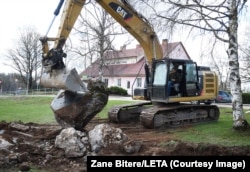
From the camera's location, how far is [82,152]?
7.99 meters

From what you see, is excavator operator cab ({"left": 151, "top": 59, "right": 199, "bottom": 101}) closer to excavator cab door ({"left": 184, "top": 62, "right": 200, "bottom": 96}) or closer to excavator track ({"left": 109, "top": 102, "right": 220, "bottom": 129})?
excavator cab door ({"left": 184, "top": 62, "right": 200, "bottom": 96})

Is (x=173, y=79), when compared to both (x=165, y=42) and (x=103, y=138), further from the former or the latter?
(x=103, y=138)

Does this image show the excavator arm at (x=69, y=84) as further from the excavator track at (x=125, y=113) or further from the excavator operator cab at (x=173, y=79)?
the excavator track at (x=125, y=113)

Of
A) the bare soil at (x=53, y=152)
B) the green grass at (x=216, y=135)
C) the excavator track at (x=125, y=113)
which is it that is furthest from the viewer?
the excavator track at (x=125, y=113)

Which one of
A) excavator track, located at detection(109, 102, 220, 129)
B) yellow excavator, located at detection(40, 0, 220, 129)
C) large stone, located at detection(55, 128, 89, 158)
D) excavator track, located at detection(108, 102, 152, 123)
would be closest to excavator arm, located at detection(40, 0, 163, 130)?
yellow excavator, located at detection(40, 0, 220, 129)

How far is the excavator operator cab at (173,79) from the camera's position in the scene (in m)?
12.6

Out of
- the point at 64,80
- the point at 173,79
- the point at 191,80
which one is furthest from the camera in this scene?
the point at 191,80

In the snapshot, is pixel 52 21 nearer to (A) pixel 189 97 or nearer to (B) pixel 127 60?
(A) pixel 189 97

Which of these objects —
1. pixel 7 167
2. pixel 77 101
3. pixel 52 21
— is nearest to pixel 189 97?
pixel 77 101

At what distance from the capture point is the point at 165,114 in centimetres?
1257

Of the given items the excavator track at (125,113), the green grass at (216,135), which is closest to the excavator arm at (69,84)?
the green grass at (216,135)

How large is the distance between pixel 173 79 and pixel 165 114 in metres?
1.25

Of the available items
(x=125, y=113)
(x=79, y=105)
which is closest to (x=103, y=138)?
(x=79, y=105)

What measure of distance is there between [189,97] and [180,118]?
0.81 m
